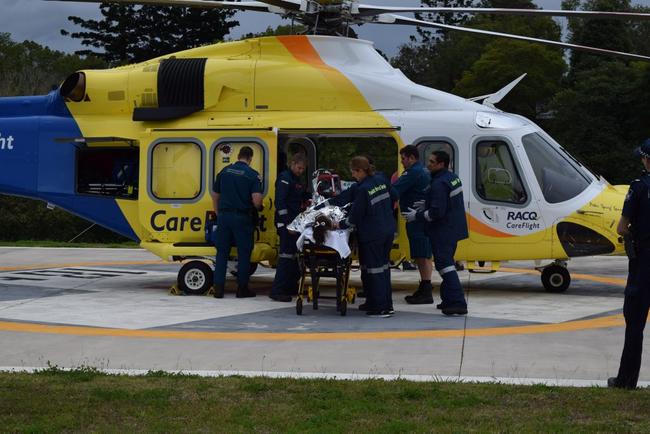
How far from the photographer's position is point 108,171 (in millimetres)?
14195

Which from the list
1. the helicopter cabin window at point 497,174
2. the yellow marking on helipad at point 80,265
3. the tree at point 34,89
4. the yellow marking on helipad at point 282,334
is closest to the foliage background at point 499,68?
the tree at point 34,89

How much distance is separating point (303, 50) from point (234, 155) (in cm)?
164

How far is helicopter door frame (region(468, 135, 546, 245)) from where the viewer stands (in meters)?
12.9

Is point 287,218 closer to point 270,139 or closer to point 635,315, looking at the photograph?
point 270,139

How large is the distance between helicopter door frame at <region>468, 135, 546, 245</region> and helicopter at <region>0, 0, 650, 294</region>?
1cm

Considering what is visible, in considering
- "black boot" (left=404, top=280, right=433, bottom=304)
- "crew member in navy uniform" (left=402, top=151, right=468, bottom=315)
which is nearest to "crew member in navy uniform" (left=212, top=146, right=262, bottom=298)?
"black boot" (left=404, top=280, right=433, bottom=304)

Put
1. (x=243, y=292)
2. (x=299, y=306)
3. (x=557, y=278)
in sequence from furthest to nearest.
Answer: (x=557, y=278) → (x=243, y=292) → (x=299, y=306)

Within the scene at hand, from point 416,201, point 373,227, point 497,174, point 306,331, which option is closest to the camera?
point 306,331

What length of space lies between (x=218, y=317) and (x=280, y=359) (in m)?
2.71

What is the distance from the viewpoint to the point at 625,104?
156ft

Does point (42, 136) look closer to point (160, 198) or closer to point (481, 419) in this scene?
point (160, 198)

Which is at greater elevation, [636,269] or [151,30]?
[151,30]

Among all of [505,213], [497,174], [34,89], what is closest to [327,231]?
[505,213]

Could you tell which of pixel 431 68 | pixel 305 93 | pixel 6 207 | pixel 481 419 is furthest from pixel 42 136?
pixel 431 68
